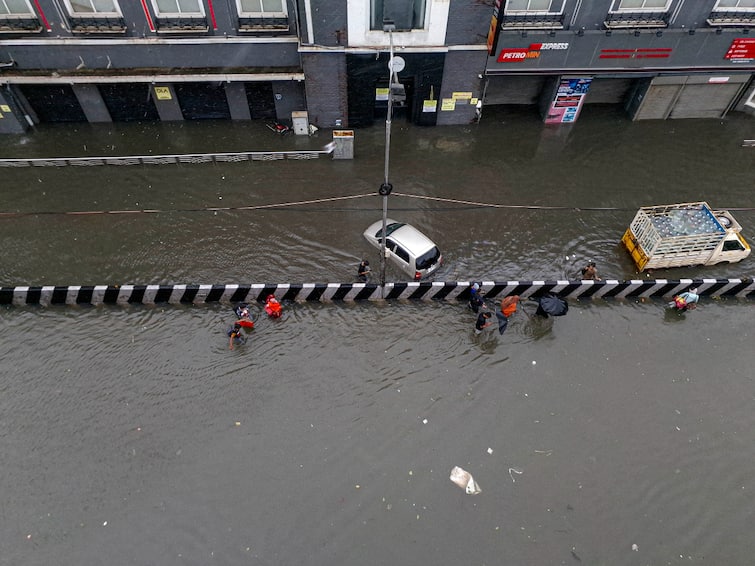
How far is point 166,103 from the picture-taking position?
22641mm

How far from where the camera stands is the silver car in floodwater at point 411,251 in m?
16.4

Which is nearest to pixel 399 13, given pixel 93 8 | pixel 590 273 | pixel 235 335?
pixel 93 8

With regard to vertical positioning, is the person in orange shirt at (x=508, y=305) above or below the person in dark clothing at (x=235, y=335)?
above

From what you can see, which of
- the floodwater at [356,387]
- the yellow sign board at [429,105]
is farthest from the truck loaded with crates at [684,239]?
the yellow sign board at [429,105]

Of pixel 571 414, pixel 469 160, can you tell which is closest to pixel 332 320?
pixel 571 414

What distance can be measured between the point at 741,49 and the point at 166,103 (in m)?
25.4

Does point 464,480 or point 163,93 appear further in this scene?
point 163,93

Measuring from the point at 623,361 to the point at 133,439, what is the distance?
562 inches

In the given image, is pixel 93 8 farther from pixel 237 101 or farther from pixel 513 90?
pixel 513 90

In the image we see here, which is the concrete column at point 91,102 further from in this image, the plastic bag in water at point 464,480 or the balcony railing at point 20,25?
the plastic bag in water at point 464,480

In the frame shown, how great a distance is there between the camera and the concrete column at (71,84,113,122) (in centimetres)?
2162

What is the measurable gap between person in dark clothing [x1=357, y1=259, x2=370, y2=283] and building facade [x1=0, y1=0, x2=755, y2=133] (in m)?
9.43

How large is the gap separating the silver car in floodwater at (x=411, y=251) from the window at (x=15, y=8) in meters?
16.8

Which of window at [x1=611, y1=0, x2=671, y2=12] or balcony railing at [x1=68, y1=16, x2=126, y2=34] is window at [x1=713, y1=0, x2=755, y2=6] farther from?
balcony railing at [x1=68, y1=16, x2=126, y2=34]
